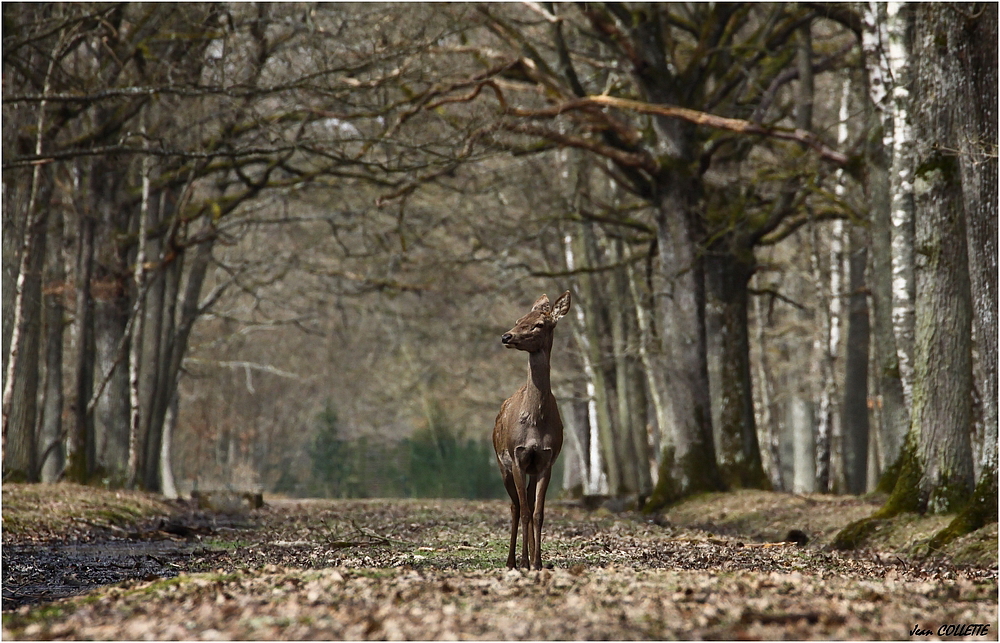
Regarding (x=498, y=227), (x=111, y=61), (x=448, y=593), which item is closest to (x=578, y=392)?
(x=498, y=227)

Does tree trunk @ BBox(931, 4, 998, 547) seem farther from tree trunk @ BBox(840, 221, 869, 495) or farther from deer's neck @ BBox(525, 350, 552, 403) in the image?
tree trunk @ BBox(840, 221, 869, 495)

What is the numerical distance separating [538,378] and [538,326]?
0.44 m

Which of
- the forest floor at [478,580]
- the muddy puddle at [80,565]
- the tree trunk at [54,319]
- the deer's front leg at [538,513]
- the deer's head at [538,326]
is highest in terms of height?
the tree trunk at [54,319]

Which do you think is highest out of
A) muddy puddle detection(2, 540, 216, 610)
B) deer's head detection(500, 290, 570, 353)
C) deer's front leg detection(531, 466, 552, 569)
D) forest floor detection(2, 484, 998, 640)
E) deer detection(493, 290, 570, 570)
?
deer's head detection(500, 290, 570, 353)

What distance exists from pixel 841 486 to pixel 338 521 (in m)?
14.7

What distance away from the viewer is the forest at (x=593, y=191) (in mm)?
12547

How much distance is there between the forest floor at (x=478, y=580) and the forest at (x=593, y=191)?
1851 mm

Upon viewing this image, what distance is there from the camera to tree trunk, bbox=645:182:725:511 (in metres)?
20.0

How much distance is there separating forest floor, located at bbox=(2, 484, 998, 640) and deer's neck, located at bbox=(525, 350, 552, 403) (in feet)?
4.74

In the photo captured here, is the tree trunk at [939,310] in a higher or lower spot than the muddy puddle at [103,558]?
higher

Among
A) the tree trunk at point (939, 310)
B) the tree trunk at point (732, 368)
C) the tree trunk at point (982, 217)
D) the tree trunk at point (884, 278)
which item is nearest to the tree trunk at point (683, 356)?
the tree trunk at point (732, 368)

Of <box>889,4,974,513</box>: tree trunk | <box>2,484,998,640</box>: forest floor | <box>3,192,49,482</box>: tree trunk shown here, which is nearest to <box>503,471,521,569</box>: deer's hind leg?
<box>2,484,998,640</box>: forest floor

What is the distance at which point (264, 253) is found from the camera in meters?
36.8

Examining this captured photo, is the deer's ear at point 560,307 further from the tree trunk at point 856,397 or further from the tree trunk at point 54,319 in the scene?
the tree trunk at point 856,397
